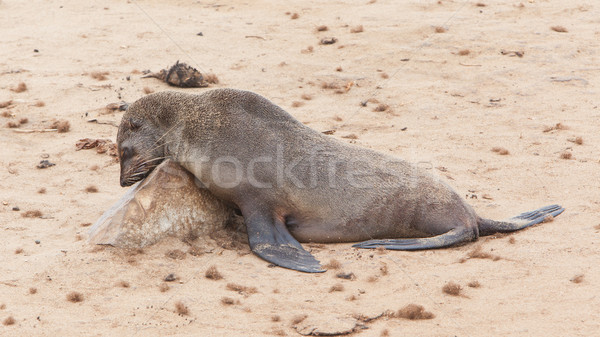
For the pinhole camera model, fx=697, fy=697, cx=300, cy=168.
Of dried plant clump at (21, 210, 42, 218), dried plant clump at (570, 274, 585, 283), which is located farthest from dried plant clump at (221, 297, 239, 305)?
dried plant clump at (21, 210, 42, 218)

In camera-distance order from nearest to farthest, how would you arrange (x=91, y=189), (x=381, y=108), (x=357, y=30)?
1. (x=91, y=189)
2. (x=381, y=108)
3. (x=357, y=30)

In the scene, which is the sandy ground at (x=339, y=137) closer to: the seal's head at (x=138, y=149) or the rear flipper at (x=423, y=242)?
the rear flipper at (x=423, y=242)

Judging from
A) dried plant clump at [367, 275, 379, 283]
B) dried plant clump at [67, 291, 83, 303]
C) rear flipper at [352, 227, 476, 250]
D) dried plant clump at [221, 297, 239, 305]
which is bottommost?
rear flipper at [352, 227, 476, 250]

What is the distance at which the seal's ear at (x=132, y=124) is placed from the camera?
7.21m

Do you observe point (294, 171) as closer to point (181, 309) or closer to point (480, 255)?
point (480, 255)

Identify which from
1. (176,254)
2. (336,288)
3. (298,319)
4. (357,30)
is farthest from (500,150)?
(357,30)

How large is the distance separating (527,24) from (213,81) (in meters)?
6.41

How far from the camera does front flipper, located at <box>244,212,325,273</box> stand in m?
6.22

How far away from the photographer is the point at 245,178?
6.74 metres

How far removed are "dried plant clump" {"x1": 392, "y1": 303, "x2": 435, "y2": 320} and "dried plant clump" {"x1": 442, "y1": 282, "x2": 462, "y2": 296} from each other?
423 millimetres

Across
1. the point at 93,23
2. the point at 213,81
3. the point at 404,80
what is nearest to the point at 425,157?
the point at 404,80

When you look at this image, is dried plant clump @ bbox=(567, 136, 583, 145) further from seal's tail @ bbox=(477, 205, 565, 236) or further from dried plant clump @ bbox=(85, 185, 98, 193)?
dried plant clump @ bbox=(85, 185, 98, 193)

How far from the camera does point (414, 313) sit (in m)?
5.09

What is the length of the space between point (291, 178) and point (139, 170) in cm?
161
